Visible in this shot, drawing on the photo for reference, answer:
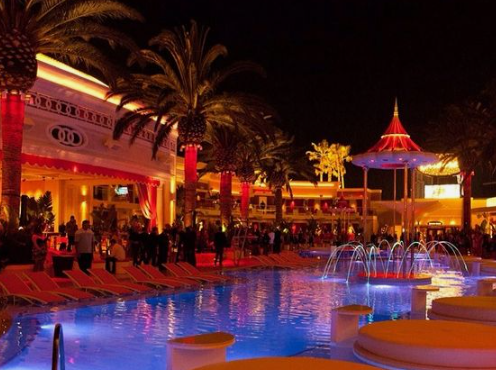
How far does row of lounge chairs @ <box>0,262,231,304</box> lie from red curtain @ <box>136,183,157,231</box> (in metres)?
12.8

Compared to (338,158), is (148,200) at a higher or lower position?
lower

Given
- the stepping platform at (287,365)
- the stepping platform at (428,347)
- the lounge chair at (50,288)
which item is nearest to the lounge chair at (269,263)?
the lounge chair at (50,288)

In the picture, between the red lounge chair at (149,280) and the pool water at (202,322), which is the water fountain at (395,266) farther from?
the red lounge chair at (149,280)

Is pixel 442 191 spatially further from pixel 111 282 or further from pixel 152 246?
pixel 111 282

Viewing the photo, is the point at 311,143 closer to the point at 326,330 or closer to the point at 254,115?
the point at 254,115

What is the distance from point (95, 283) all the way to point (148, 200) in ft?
53.4

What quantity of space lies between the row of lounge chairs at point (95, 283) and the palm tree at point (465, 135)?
2051 cm

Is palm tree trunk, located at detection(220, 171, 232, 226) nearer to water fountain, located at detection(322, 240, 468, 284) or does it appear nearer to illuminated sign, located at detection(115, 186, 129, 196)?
water fountain, located at detection(322, 240, 468, 284)

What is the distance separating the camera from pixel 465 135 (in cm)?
3594

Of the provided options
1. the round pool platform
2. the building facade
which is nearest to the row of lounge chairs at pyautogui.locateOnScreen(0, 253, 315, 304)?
the round pool platform

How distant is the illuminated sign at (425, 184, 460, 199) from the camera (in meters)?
72.7

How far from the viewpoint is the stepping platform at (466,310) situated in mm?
9281

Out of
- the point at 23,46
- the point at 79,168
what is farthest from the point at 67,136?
the point at 23,46

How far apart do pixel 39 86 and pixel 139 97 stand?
4.04 meters
